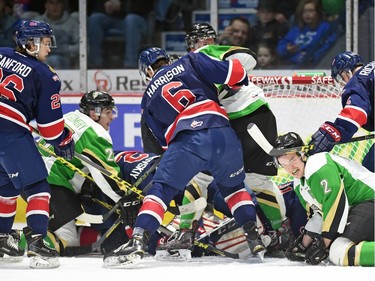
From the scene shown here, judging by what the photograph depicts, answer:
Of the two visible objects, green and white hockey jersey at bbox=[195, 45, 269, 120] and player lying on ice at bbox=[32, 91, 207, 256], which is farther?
player lying on ice at bbox=[32, 91, 207, 256]

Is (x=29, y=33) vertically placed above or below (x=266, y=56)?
above

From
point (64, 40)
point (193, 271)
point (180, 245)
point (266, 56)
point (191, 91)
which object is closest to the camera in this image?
point (193, 271)

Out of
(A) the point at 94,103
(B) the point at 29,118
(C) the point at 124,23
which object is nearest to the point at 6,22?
(C) the point at 124,23

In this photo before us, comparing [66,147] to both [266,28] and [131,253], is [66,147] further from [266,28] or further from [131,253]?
[266,28]

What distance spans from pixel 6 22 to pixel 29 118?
295 centimetres

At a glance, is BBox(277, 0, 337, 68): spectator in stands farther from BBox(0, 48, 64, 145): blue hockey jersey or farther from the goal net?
BBox(0, 48, 64, 145): blue hockey jersey

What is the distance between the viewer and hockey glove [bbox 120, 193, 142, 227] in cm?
539

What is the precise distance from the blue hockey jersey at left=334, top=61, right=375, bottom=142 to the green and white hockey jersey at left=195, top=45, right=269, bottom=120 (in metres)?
0.45

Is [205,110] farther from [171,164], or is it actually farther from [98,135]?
[98,135]

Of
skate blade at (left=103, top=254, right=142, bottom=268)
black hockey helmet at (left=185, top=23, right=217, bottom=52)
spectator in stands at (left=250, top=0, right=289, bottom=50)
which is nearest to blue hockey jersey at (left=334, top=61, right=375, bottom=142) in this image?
black hockey helmet at (left=185, top=23, right=217, bottom=52)

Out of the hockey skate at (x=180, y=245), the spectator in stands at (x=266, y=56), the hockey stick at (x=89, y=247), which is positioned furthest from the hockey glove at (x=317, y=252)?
the spectator in stands at (x=266, y=56)

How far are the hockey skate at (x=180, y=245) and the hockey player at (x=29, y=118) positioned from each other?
63 centimetres

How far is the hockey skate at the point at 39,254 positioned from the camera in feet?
15.9

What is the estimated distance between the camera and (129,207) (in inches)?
213
